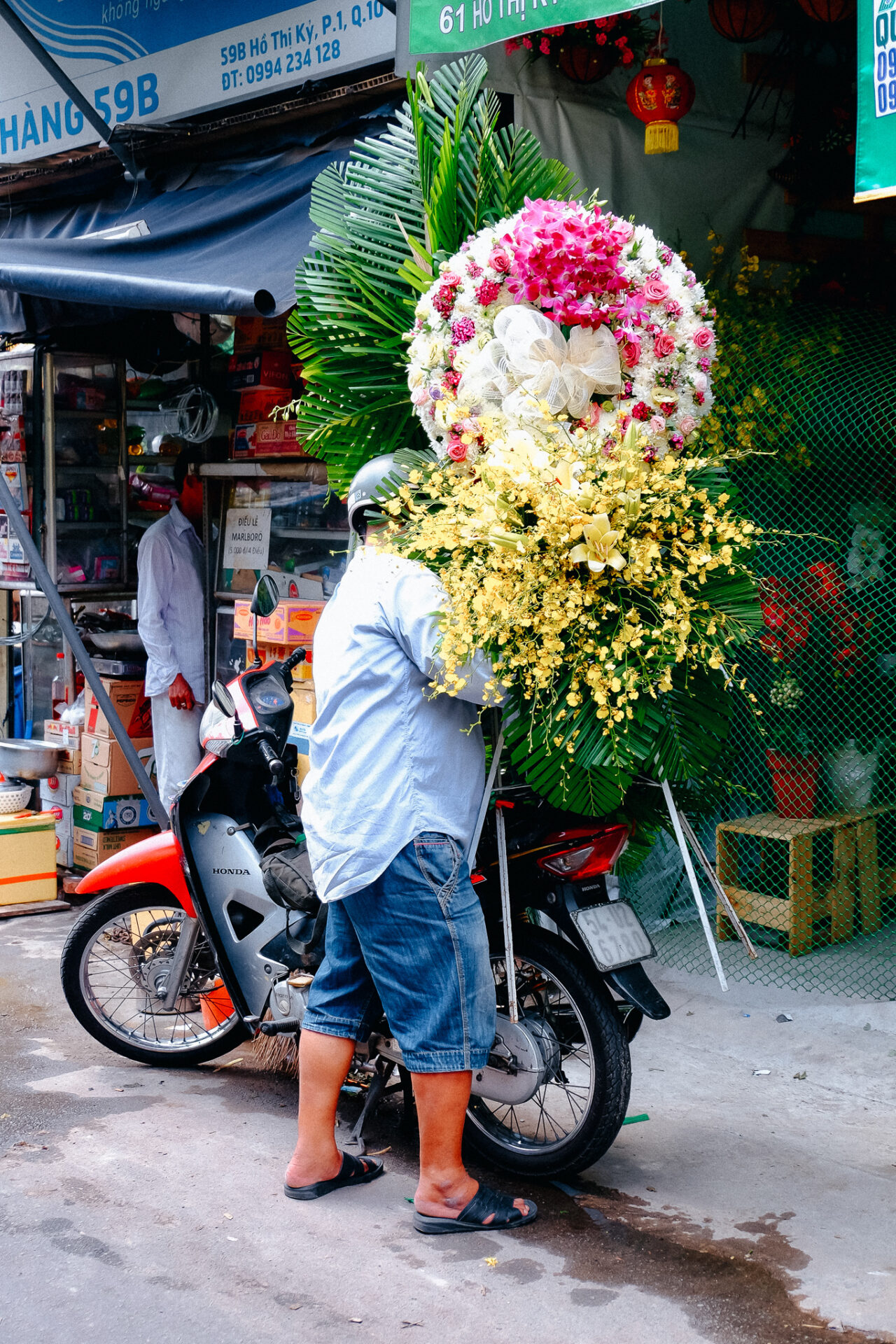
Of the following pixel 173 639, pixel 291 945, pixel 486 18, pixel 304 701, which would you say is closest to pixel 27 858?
pixel 173 639

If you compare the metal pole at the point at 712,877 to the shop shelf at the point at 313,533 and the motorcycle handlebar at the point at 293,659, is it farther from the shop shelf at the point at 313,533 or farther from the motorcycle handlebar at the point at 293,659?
the shop shelf at the point at 313,533

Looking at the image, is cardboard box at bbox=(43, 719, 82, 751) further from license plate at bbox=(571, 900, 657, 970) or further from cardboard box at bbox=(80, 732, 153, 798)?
license plate at bbox=(571, 900, 657, 970)

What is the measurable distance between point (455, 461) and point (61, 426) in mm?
4813

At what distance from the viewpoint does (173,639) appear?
699cm

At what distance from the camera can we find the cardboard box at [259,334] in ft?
22.0

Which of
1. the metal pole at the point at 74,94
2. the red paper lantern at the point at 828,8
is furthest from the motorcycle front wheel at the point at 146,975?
the red paper lantern at the point at 828,8

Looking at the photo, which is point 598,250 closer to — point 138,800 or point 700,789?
point 700,789

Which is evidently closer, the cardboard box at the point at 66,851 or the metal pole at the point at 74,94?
the metal pole at the point at 74,94

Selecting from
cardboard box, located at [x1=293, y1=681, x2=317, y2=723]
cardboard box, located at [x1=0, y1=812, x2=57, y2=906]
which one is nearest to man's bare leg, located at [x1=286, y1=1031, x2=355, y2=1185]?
cardboard box, located at [x1=293, y1=681, x2=317, y2=723]

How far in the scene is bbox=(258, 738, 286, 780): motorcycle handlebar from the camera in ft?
13.3

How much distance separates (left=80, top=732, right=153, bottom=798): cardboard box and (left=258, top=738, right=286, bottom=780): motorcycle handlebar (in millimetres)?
2838

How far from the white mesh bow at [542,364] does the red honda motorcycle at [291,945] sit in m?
0.98

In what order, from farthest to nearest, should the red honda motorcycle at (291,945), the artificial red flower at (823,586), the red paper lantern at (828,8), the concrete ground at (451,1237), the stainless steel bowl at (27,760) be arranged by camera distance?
the stainless steel bowl at (27,760), the red paper lantern at (828,8), the artificial red flower at (823,586), the red honda motorcycle at (291,945), the concrete ground at (451,1237)

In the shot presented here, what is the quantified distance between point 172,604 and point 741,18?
3756 millimetres
